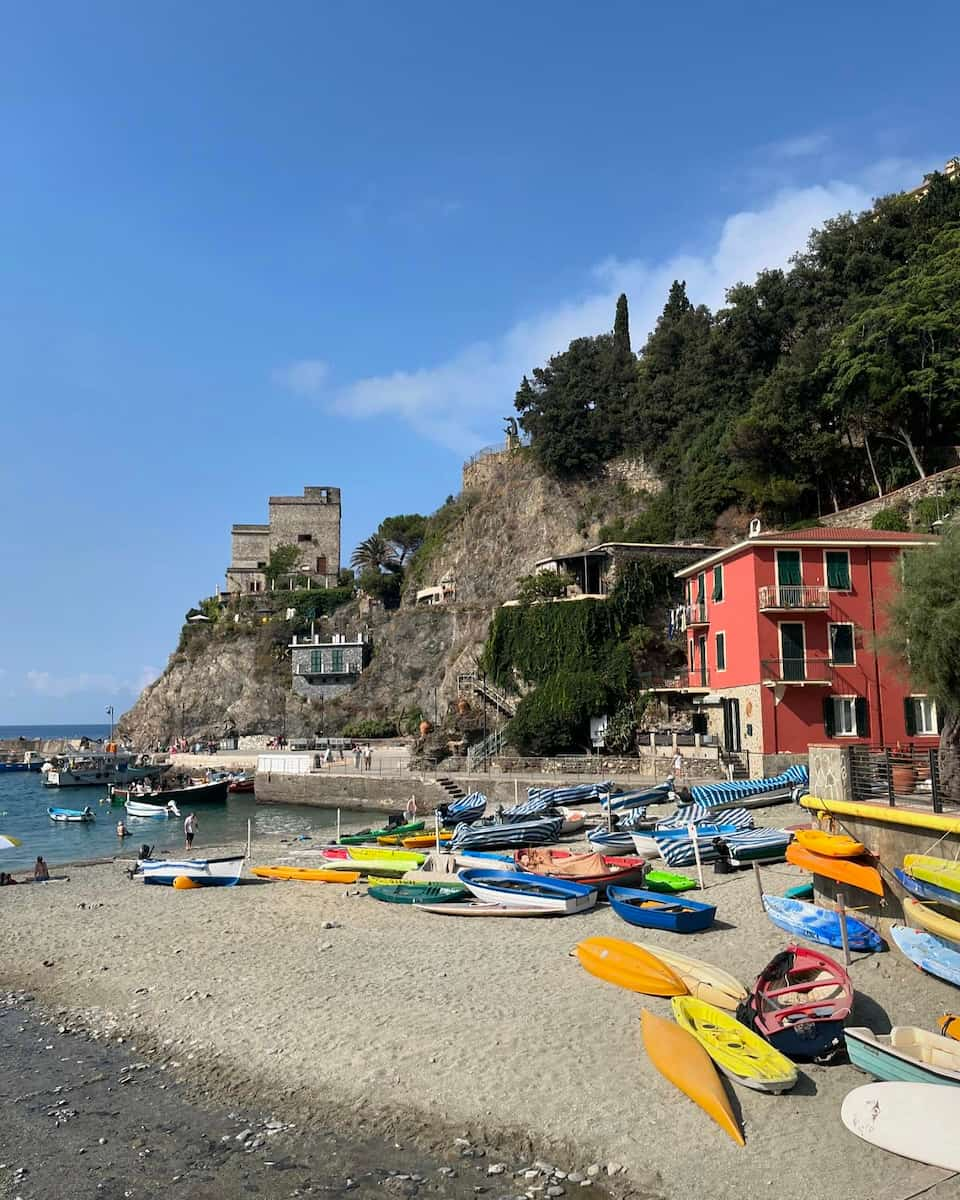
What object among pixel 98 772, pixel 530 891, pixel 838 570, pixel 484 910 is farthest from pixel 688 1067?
pixel 98 772

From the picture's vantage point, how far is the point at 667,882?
735 inches

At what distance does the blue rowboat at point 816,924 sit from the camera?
43.6ft

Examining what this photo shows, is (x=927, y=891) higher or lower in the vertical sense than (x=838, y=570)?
lower

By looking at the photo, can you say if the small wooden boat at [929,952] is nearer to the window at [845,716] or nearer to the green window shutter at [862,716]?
the window at [845,716]

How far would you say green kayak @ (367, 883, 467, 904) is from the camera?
1866 centimetres

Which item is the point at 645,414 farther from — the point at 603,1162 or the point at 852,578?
the point at 603,1162

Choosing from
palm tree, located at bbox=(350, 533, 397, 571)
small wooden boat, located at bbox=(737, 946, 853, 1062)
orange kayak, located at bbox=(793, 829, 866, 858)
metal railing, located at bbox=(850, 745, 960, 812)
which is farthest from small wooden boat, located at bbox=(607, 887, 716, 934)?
palm tree, located at bbox=(350, 533, 397, 571)

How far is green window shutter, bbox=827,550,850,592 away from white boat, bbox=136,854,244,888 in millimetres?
22948

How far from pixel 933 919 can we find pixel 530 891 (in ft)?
26.9

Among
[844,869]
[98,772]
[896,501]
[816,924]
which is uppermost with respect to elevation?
[896,501]

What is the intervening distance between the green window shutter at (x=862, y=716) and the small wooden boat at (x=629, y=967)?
69.1 feet

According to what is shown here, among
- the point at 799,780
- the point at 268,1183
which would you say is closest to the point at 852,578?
the point at 799,780

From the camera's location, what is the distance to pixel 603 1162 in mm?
8320

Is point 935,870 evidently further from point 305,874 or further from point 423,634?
A: point 423,634
